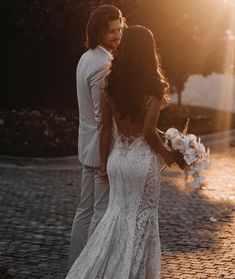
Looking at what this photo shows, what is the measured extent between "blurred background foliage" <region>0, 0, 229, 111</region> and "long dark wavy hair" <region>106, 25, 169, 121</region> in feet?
40.4

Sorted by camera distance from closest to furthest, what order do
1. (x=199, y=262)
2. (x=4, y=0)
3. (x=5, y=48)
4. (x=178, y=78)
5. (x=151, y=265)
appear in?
1. (x=151, y=265)
2. (x=199, y=262)
3. (x=4, y=0)
4. (x=5, y=48)
5. (x=178, y=78)

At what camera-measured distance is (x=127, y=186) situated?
567cm

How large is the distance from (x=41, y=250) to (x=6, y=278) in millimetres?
1280

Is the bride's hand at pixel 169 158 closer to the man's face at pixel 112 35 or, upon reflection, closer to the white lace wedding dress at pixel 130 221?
the white lace wedding dress at pixel 130 221

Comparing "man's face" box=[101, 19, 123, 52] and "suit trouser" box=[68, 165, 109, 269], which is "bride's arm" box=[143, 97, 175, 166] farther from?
"man's face" box=[101, 19, 123, 52]

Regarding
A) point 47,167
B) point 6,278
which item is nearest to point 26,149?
point 47,167

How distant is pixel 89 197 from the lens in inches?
248

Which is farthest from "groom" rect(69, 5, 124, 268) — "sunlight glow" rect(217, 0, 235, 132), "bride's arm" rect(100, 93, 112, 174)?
"sunlight glow" rect(217, 0, 235, 132)

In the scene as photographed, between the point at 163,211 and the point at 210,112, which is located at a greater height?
the point at 163,211

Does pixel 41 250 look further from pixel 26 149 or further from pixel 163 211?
pixel 26 149

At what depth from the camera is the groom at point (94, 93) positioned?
593cm

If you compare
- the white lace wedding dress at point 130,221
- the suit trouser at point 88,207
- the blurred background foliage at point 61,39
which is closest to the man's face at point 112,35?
the white lace wedding dress at point 130,221

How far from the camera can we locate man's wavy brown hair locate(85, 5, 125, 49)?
5891 mm

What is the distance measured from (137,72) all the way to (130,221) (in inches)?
41.9
